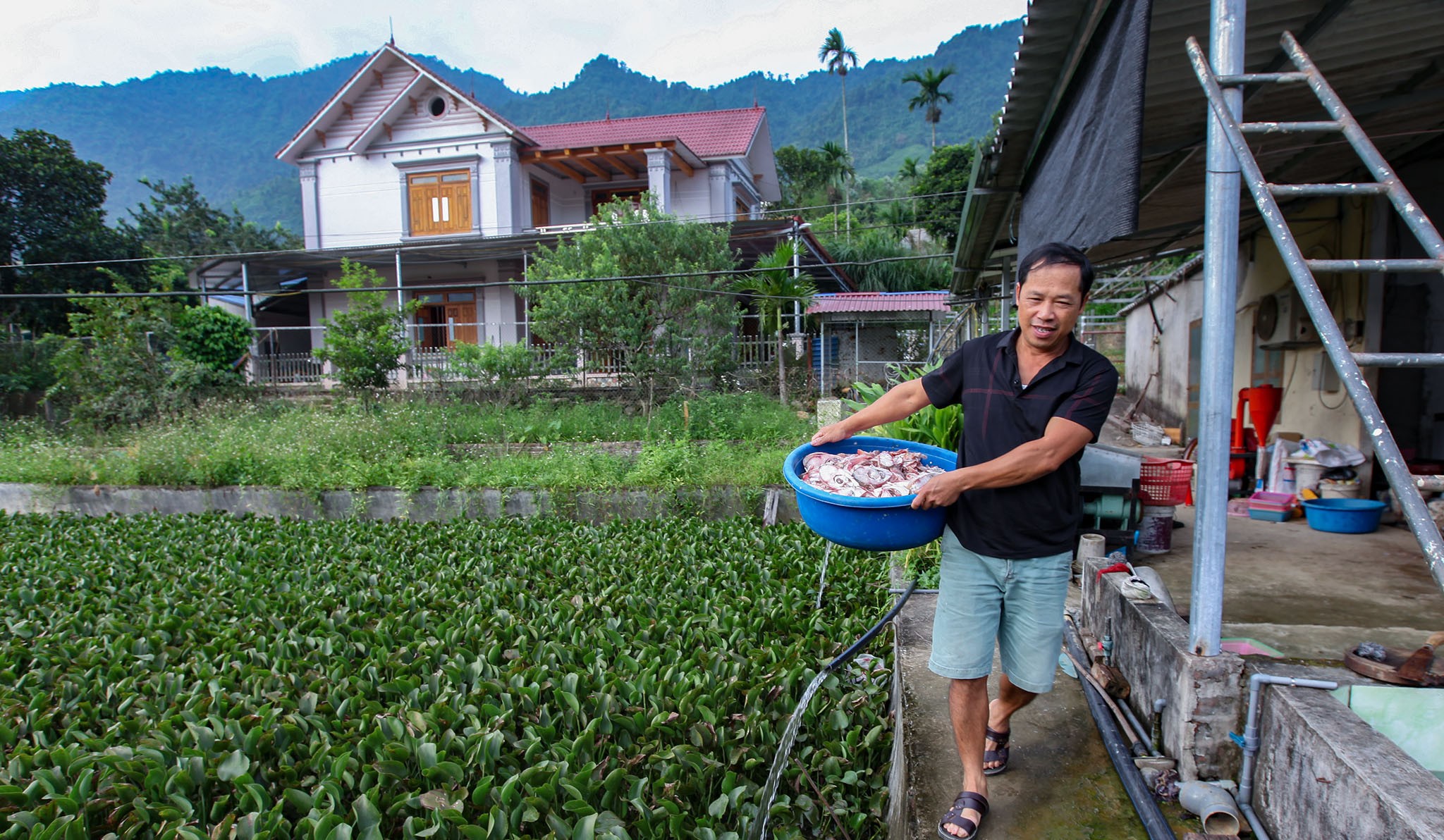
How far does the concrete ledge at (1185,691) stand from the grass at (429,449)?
4.87m

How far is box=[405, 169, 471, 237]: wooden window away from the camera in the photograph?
18.8 m

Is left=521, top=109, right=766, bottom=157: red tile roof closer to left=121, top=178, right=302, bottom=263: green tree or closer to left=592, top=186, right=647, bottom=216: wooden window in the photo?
left=592, top=186, right=647, bottom=216: wooden window

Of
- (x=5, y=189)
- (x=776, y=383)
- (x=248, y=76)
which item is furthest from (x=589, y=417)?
(x=248, y=76)

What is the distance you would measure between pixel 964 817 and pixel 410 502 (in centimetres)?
708

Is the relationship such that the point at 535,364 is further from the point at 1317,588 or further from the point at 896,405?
the point at 1317,588

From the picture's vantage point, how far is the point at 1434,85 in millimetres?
4117

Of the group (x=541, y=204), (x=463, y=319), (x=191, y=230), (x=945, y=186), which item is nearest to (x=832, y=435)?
(x=463, y=319)

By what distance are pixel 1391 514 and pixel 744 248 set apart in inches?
548

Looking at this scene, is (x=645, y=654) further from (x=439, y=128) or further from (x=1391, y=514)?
(x=439, y=128)

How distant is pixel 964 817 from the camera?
2150 mm

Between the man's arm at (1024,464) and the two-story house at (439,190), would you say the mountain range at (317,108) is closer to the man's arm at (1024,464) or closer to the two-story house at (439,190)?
the two-story house at (439,190)

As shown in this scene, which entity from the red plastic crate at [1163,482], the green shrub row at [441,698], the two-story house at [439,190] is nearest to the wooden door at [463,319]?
the two-story house at [439,190]

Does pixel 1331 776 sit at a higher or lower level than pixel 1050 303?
lower

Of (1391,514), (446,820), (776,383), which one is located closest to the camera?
(446,820)
